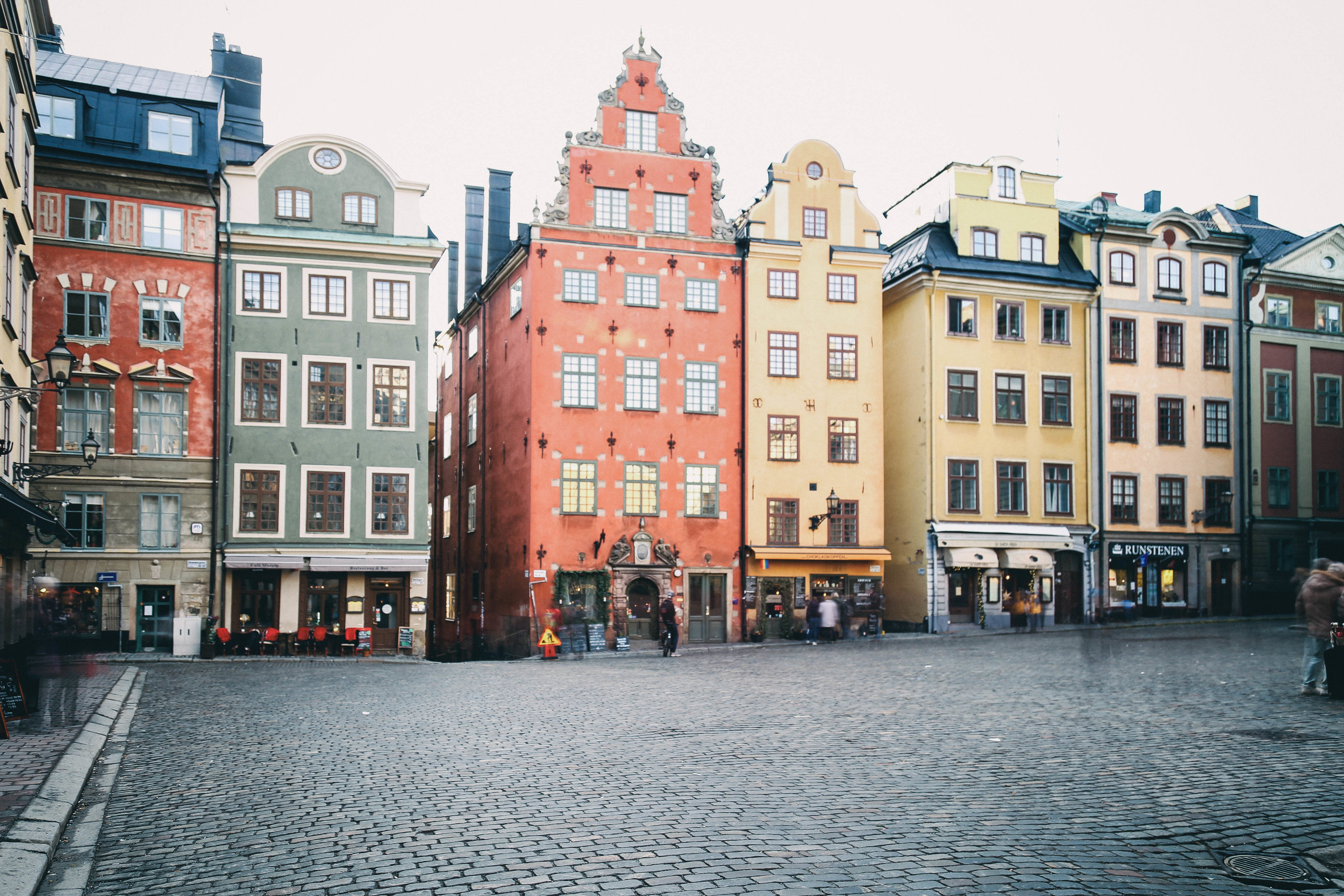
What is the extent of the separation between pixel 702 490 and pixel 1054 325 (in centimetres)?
1534

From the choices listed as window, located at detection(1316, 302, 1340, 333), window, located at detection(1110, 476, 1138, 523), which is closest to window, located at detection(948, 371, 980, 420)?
window, located at detection(1110, 476, 1138, 523)

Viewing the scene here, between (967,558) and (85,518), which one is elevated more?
(85,518)

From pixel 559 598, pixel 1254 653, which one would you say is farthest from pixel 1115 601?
pixel 559 598

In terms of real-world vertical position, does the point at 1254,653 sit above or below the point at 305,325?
below

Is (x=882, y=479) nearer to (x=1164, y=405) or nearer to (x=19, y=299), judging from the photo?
(x=1164, y=405)

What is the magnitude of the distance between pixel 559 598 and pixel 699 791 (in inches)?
1057

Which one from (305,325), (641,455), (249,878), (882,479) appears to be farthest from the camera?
(882,479)

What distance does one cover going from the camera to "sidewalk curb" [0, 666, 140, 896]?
→ 749cm

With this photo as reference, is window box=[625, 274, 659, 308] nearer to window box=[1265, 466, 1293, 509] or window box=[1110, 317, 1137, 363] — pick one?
window box=[1110, 317, 1137, 363]

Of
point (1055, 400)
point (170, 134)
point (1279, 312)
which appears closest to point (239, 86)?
point (170, 134)

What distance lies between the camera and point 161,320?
34.2 metres

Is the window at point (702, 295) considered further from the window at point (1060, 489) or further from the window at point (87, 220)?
the window at point (87, 220)

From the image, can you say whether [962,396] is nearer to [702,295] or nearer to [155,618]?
[702,295]

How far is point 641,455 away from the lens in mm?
38375
